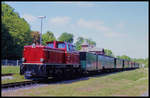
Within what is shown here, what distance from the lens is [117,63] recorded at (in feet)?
143

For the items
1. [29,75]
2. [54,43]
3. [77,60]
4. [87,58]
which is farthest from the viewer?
[87,58]

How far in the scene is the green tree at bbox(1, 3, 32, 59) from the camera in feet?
168

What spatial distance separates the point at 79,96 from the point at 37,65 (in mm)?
6601

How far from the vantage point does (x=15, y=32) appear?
185 feet

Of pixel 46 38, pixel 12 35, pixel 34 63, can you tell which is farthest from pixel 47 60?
pixel 46 38

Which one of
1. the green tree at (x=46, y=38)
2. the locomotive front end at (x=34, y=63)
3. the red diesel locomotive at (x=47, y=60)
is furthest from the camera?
the green tree at (x=46, y=38)

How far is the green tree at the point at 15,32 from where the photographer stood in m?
51.3

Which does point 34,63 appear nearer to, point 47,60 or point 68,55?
point 47,60

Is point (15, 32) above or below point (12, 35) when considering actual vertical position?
above

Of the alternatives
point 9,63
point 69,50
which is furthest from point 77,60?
point 9,63

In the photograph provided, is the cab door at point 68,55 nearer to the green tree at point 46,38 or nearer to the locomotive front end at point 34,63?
the locomotive front end at point 34,63

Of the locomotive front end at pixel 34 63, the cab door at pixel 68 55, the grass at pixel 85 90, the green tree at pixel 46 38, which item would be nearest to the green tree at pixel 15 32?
the green tree at pixel 46 38

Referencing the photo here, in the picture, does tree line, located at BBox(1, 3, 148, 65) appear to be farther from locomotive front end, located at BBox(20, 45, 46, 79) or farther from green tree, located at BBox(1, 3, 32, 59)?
locomotive front end, located at BBox(20, 45, 46, 79)

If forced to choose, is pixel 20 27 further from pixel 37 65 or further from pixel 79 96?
pixel 79 96
